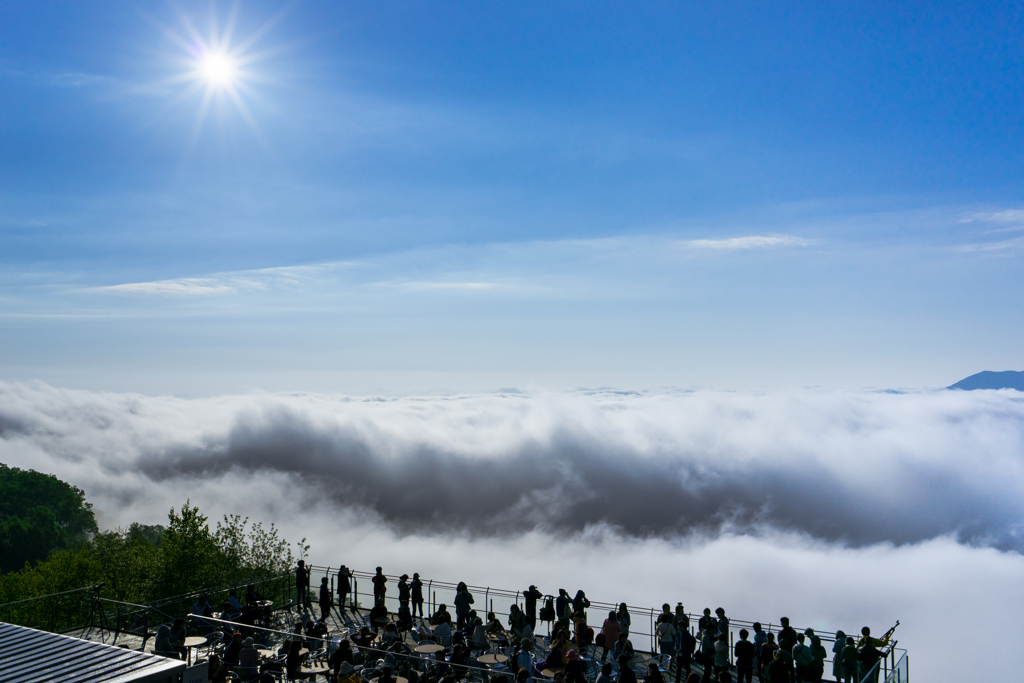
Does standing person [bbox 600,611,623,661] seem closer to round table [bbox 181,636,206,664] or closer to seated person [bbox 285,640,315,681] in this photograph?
seated person [bbox 285,640,315,681]

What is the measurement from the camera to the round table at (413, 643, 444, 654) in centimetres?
1808

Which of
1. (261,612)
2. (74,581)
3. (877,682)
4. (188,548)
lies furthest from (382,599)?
(74,581)

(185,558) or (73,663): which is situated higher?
(185,558)

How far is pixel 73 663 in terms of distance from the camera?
41.4ft

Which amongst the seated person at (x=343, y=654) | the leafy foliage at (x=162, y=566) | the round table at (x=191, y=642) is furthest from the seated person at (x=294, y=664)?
the leafy foliage at (x=162, y=566)

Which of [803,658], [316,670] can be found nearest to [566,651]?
[803,658]

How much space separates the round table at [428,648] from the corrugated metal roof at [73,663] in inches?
263

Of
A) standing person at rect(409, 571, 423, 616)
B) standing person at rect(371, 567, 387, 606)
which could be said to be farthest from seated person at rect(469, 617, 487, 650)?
standing person at rect(371, 567, 387, 606)

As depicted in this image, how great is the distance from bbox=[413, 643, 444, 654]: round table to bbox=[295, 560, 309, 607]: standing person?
806cm

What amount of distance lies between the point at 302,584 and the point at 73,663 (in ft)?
41.9

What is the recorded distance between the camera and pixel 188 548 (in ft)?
135

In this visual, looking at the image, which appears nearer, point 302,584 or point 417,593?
point 417,593

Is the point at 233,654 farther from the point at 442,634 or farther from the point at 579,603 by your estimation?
the point at 579,603

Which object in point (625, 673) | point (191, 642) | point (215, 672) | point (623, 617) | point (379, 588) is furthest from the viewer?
point (379, 588)
